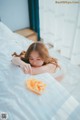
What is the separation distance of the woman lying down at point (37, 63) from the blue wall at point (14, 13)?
1.58m

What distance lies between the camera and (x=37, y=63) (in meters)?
1.07

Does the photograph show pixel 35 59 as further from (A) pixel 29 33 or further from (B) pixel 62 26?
(A) pixel 29 33

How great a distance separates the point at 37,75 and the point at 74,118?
35cm

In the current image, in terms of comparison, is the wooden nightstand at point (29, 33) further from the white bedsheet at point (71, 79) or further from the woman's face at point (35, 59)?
the woman's face at point (35, 59)

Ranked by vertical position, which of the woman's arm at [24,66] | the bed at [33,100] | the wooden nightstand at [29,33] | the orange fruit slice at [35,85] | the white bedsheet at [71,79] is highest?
the woman's arm at [24,66]

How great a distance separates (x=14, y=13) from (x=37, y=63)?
5.64 feet

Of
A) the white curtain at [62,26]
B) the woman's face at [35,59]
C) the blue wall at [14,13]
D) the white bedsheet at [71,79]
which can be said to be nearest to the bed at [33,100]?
the white bedsheet at [71,79]

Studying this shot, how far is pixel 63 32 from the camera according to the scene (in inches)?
84.7

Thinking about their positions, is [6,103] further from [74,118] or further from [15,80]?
[74,118]

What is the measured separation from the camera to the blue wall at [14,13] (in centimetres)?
241

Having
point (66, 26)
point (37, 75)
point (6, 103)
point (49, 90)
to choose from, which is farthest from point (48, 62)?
point (66, 26)

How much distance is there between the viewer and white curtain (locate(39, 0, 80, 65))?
74.8 inches

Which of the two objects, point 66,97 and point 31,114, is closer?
point 31,114

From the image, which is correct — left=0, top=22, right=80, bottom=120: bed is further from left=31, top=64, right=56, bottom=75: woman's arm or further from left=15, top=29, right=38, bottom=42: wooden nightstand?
left=15, top=29, right=38, bottom=42: wooden nightstand
